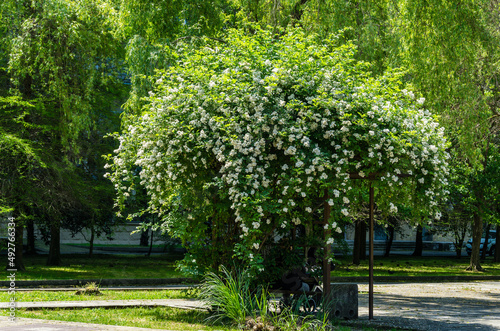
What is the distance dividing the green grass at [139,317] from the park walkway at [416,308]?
46cm

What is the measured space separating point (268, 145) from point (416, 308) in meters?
6.29

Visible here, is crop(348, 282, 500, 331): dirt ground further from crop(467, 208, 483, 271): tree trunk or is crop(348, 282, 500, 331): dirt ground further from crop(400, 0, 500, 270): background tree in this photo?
crop(467, 208, 483, 271): tree trunk

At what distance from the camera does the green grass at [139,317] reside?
905 centimetres

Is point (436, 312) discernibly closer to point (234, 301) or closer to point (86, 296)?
point (234, 301)

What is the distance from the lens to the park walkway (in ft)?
32.6

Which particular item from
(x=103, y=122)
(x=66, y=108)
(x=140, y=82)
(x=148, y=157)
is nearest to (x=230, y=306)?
(x=148, y=157)

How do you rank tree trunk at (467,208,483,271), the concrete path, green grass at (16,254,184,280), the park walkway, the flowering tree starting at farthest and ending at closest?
tree trunk at (467,208,483,271)
green grass at (16,254,184,280)
the park walkway
the flowering tree
the concrete path

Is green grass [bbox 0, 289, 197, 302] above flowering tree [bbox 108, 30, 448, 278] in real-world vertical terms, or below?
below

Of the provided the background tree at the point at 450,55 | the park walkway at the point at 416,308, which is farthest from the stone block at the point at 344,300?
the background tree at the point at 450,55

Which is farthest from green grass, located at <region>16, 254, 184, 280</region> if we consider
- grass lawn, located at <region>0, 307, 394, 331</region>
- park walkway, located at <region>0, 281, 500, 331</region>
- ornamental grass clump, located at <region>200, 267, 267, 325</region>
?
ornamental grass clump, located at <region>200, 267, 267, 325</region>

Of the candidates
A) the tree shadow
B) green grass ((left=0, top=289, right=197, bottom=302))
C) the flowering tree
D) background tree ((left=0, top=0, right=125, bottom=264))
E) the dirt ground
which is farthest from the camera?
background tree ((left=0, top=0, right=125, bottom=264))

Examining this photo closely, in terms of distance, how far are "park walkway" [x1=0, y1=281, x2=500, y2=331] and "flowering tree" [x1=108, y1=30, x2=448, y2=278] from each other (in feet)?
6.97

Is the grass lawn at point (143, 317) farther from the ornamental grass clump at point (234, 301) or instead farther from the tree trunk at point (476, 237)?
the tree trunk at point (476, 237)

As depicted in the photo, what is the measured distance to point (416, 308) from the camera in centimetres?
1326
